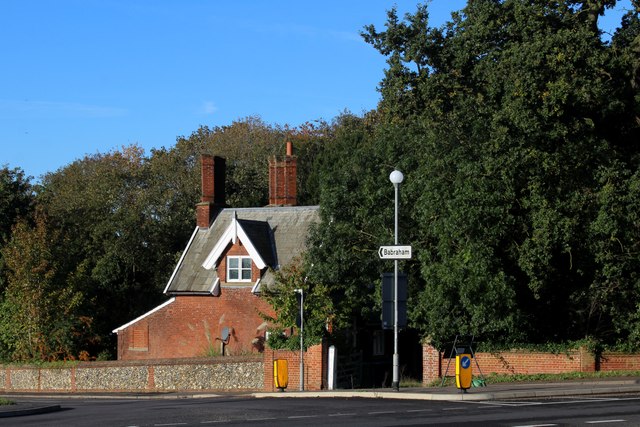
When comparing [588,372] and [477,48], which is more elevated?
[477,48]

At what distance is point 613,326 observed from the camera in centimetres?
3409

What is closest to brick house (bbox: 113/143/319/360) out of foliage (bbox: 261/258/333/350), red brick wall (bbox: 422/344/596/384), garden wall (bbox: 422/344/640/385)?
foliage (bbox: 261/258/333/350)

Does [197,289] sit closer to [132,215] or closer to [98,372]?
[98,372]

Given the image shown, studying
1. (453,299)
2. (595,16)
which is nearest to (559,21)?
(595,16)

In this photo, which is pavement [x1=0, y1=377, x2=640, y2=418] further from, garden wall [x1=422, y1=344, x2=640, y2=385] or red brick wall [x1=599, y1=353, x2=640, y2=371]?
red brick wall [x1=599, y1=353, x2=640, y2=371]

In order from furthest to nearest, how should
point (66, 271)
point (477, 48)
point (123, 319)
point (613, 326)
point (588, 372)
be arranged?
point (123, 319) → point (66, 271) → point (477, 48) → point (613, 326) → point (588, 372)

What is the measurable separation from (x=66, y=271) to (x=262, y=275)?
519 inches

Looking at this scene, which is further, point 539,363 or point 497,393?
point 539,363

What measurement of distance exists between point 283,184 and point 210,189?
12.6 ft

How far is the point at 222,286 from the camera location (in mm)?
47719

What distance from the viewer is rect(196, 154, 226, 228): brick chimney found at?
5150 centimetres

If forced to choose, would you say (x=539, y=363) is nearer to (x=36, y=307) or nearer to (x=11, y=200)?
(x=36, y=307)

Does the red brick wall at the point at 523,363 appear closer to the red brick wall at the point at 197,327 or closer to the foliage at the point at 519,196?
the foliage at the point at 519,196

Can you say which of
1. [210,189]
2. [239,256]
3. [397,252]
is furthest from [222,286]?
[397,252]
